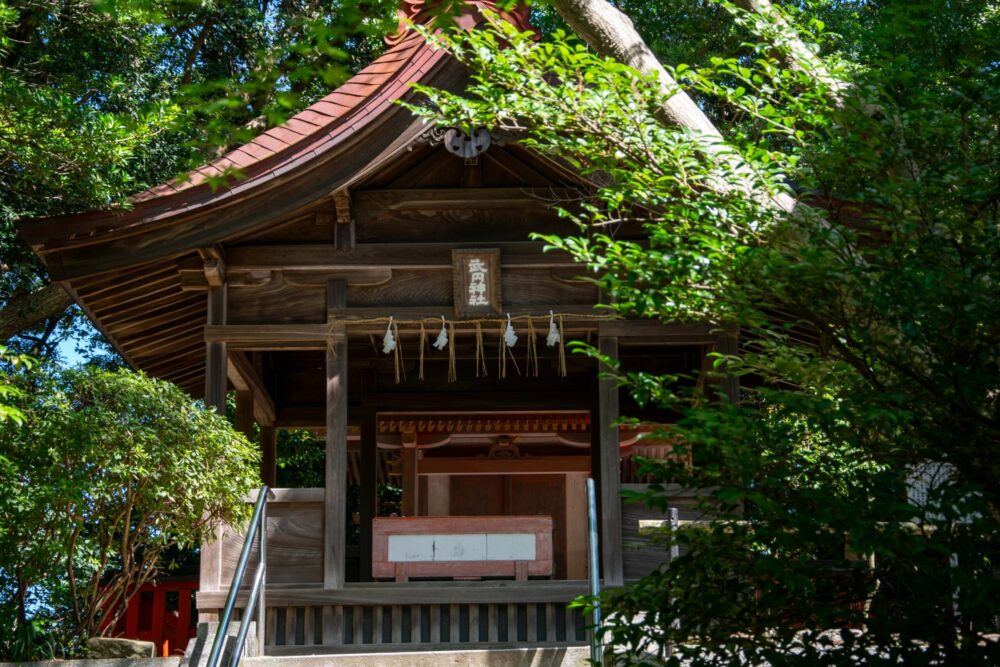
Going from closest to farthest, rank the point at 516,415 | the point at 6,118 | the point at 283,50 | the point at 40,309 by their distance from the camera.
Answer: the point at 283,50 < the point at 6,118 < the point at 516,415 < the point at 40,309

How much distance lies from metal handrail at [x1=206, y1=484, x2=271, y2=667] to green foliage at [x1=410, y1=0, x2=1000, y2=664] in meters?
2.54

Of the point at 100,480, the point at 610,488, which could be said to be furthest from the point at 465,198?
the point at 100,480

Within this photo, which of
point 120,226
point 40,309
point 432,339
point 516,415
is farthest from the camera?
point 40,309

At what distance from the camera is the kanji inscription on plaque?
29.8ft

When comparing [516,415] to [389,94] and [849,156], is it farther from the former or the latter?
[849,156]

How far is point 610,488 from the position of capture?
8773mm

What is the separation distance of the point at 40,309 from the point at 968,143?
11797 mm

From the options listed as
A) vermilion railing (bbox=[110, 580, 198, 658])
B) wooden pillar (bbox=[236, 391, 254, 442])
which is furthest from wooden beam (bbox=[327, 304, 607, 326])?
vermilion railing (bbox=[110, 580, 198, 658])

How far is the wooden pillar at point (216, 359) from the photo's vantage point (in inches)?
345

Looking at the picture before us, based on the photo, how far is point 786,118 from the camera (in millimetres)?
5258

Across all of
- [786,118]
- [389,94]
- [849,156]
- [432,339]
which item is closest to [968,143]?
[849,156]

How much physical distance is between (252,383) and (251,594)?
4470 millimetres

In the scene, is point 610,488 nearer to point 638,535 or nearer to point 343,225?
point 638,535

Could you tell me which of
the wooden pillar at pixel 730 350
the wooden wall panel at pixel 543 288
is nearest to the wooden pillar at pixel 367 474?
the wooden wall panel at pixel 543 288
